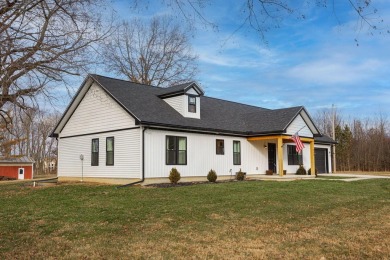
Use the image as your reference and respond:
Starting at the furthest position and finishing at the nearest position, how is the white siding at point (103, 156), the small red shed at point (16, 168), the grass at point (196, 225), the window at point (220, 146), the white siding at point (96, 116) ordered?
the small red shed at point (16, 168)
the window at point (220, 146)
the white siding at point (96, 116)
the white siding at point (103, 156)
the grass at point (196, 225)

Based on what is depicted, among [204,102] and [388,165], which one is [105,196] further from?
[388,165]

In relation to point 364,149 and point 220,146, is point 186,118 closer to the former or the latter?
point 220,146

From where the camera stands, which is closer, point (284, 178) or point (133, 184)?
point (133, 184)

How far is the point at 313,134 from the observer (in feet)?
82.8

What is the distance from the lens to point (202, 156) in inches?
771

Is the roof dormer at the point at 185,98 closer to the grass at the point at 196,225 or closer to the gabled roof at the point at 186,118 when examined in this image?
the gabled roof at the point at 186,118

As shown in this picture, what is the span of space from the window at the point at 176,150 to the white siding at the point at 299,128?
7281mm

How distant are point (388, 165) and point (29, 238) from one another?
42.9m

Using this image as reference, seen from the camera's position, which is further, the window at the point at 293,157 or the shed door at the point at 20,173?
the shed door at the point at 20,173

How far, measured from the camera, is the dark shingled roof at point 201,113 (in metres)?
18.1

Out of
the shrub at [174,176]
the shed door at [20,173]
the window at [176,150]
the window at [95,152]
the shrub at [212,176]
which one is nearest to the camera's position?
the shrub at [174,176]

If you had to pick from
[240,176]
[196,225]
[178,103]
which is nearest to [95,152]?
[178,103]

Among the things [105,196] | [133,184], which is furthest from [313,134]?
[105,196]

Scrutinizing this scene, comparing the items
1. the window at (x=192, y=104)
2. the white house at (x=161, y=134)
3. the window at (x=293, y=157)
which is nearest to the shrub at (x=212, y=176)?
the white house at (x=161, y=134)
